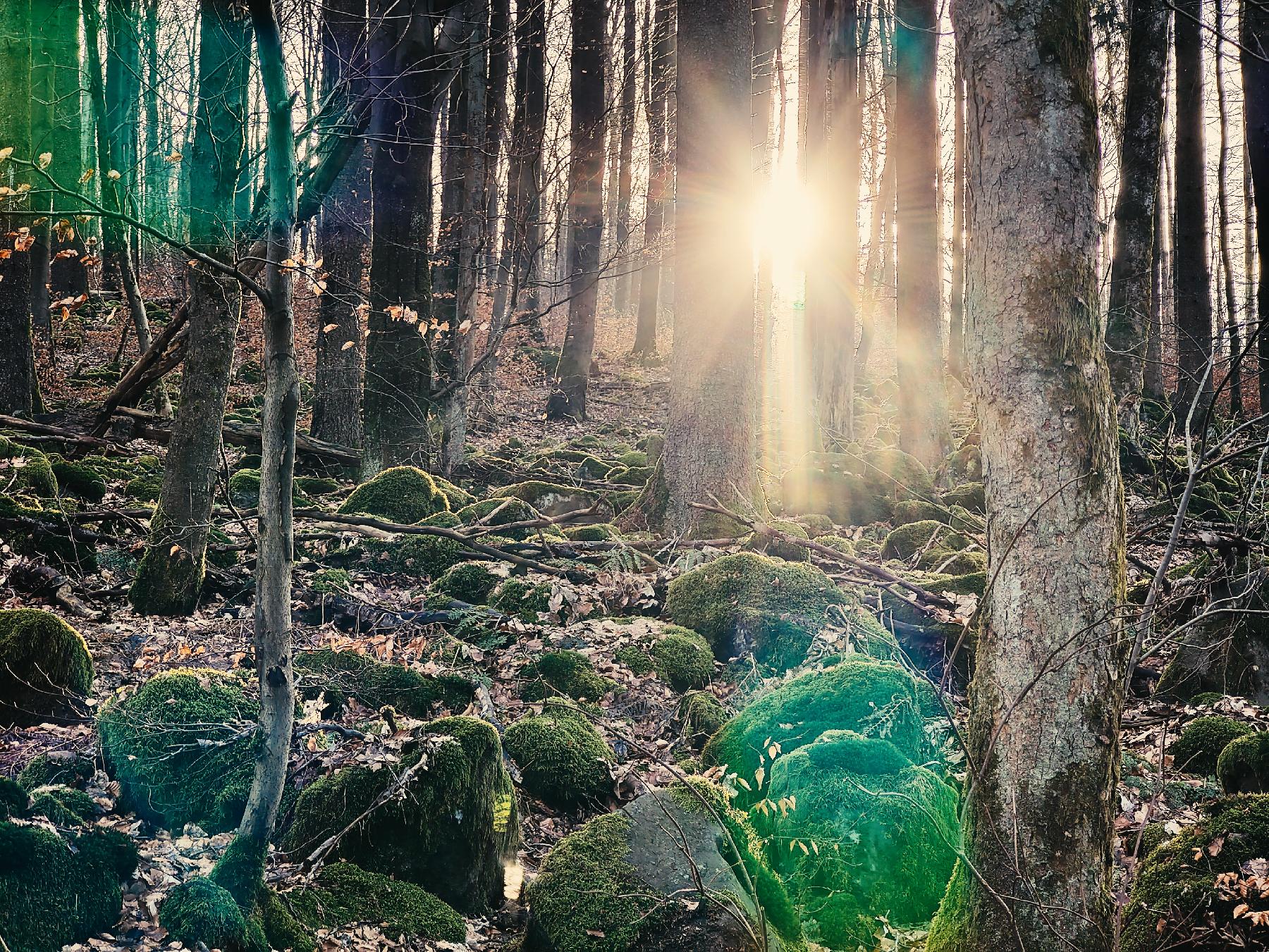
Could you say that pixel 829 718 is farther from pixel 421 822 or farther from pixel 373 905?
pixel 373 905

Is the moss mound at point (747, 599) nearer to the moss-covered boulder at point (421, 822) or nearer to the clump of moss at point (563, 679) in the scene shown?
the clump of moss at point (563, 679)

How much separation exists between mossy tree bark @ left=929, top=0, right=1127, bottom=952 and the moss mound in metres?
3.19

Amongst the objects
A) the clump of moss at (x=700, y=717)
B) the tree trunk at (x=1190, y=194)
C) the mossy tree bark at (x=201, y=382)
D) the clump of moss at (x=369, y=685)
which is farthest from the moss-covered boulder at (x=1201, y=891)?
the tree trunk at (x=1190, y=194)

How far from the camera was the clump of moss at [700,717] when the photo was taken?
5.26 meters

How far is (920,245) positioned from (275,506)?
1231cm

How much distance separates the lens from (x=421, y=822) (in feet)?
13.0

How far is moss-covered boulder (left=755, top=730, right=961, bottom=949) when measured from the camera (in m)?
3.85

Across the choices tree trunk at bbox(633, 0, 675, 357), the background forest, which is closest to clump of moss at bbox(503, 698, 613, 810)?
the background forest

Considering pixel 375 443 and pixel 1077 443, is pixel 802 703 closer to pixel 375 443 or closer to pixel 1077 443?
pixel 1077 443

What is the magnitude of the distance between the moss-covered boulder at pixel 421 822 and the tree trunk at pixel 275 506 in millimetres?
602

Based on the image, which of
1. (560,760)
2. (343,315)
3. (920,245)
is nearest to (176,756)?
(560,760)

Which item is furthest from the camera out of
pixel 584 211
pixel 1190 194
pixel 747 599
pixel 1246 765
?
pixel 584 211

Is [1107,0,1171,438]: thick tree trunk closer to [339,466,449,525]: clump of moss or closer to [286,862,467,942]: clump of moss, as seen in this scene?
[339,466,449,525]: clump of moss

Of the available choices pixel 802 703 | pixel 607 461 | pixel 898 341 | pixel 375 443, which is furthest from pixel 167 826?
pixel 898 341
